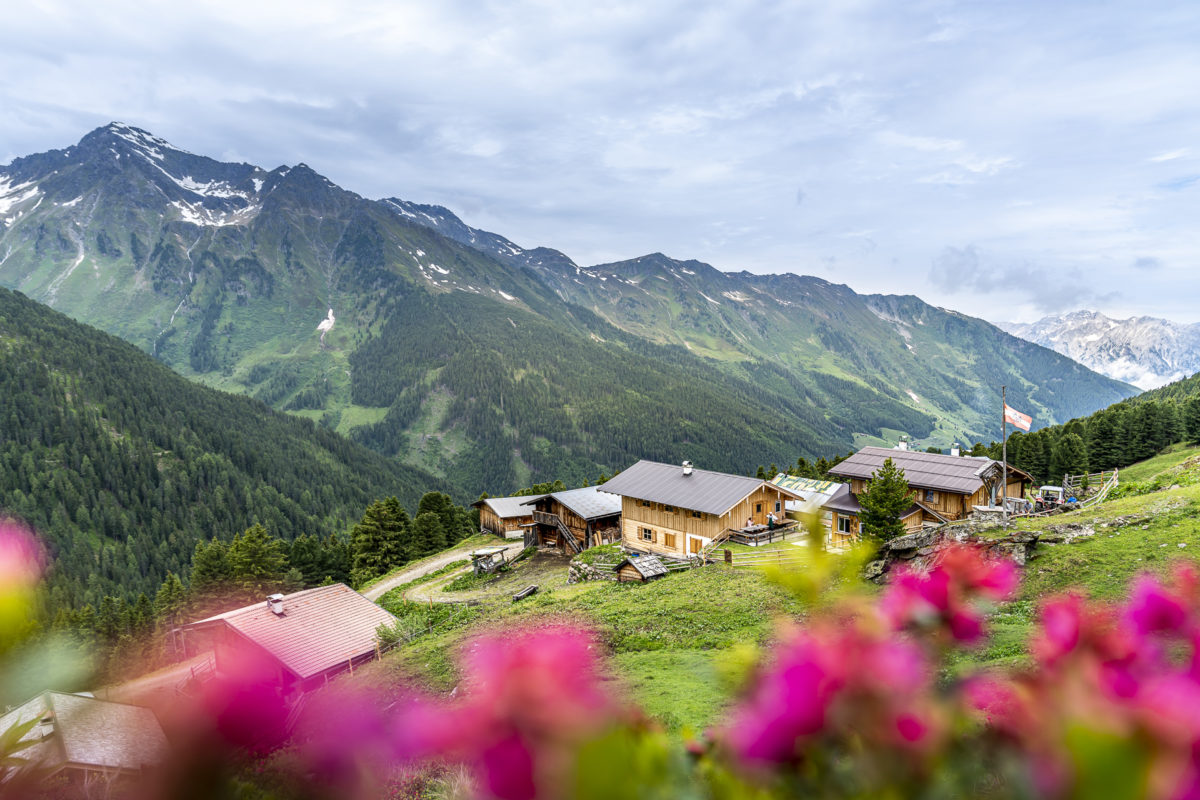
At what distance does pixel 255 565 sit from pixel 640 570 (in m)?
42.4

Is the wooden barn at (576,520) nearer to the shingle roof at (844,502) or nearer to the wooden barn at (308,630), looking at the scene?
the shingle roof at (844,502)

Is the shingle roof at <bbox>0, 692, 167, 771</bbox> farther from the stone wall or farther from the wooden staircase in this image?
Result: the wooden staircase

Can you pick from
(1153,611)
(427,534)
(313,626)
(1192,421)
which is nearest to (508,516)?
(427,534)

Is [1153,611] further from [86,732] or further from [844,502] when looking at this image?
[844,502]

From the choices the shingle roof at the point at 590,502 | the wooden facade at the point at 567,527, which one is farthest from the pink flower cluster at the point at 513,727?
the wooden facade at the point at 567,527

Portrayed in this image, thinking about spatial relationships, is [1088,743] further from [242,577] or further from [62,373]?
[62,373]

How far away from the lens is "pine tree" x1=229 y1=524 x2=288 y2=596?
56.4m

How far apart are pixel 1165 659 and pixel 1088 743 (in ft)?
5.40

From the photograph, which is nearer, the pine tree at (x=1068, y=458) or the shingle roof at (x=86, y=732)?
the shingle roof at (x=86, y=732)

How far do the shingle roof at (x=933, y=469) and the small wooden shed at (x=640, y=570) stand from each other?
18005 millimetres

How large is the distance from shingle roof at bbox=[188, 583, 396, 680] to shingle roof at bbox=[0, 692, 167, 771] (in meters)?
28.0

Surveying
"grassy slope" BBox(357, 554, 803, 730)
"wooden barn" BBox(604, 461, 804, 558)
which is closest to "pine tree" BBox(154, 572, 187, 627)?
"grassy slope" BBox(357, 554, 803, 730)

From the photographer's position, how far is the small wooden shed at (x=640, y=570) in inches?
1443

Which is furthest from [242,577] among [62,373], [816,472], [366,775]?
[62,373]
